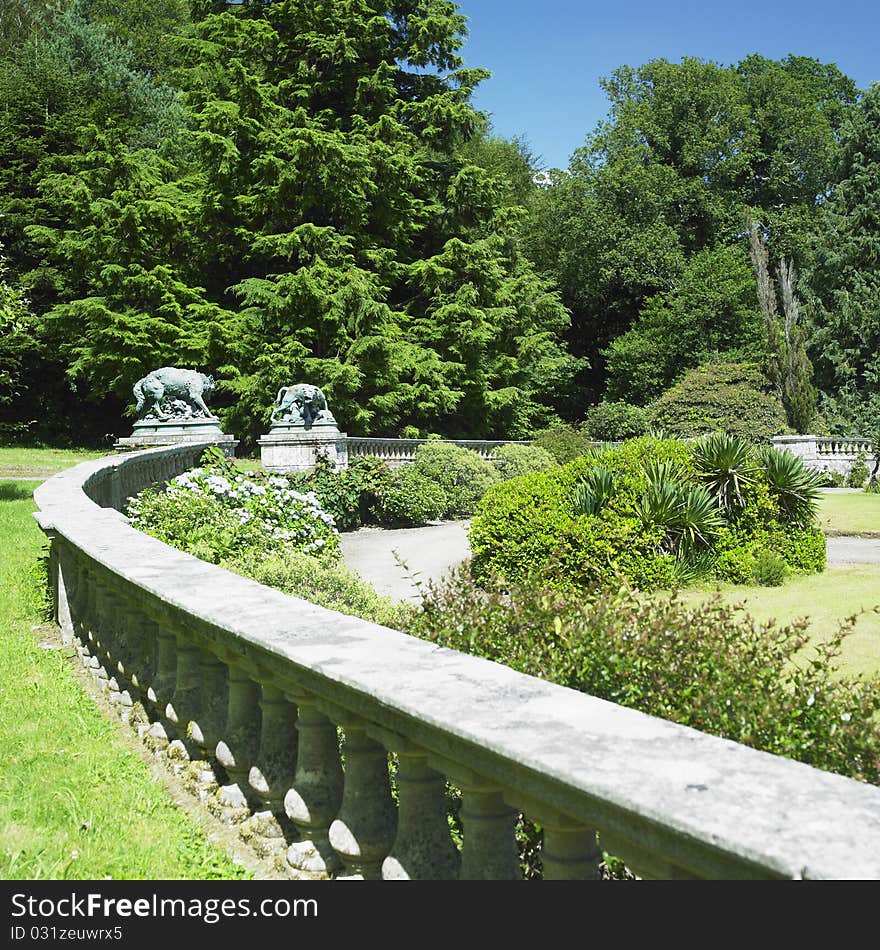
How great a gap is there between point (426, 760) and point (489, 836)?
240 millimetres

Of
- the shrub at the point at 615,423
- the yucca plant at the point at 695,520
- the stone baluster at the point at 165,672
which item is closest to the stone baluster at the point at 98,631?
the stone baluster at the point at 165,672

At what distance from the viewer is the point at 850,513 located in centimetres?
2070

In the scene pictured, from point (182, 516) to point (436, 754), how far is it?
748 cm

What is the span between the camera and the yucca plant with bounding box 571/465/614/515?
36.4ft

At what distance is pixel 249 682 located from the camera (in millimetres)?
3129

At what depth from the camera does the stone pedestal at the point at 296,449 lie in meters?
17.4

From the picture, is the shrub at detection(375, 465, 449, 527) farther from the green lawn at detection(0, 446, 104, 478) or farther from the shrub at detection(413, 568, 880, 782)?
the shrub at detection(413, 568, 880, 782)

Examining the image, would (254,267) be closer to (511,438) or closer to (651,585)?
(511,438)

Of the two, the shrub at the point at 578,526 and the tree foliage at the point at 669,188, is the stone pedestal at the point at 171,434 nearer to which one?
the shrub at the point at 578,526

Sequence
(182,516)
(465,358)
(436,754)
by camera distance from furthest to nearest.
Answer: (465,358) < (182,516) < (436,754)

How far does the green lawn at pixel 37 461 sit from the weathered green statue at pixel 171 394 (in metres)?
9.15

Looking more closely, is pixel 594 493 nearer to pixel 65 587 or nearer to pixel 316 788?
pixel 65 587

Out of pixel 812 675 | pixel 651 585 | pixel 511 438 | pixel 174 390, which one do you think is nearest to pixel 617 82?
pixel 511 438

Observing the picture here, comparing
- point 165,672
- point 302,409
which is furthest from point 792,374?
point 165,672
